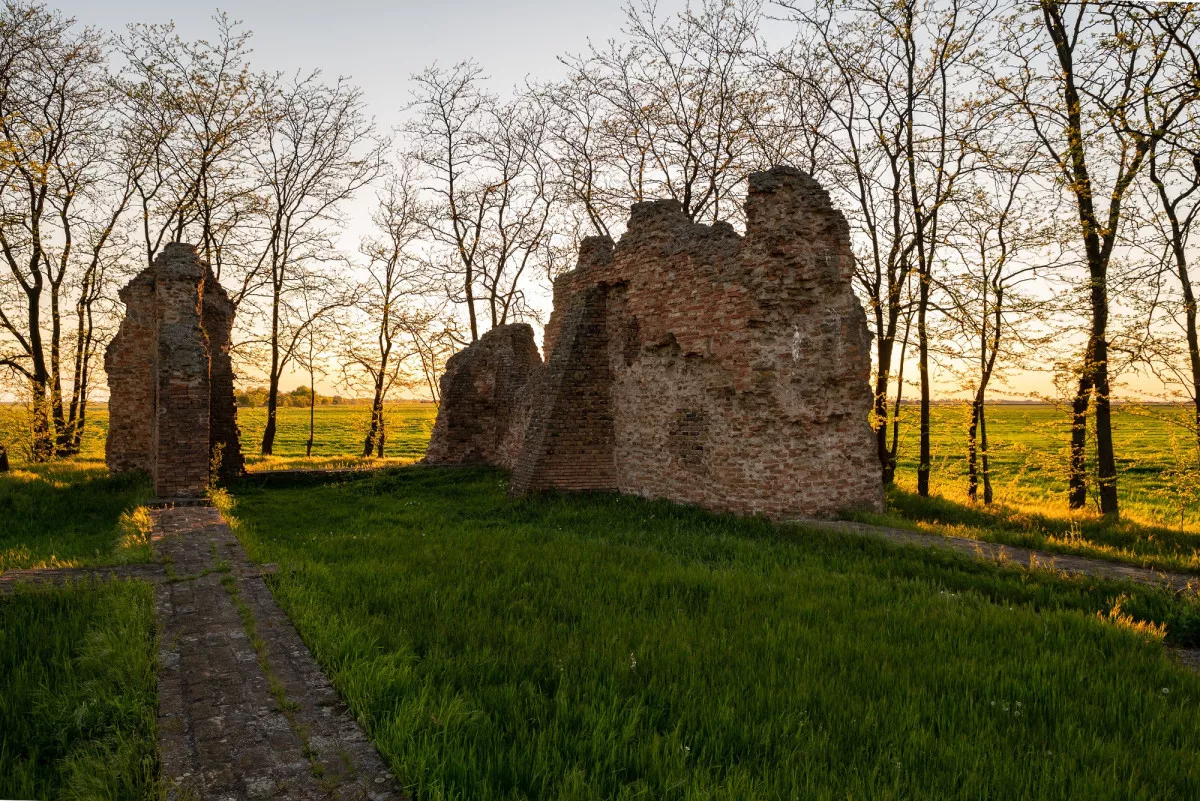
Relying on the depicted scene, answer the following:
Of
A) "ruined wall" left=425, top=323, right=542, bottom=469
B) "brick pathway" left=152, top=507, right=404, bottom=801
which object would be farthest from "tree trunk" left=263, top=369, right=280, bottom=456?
"brick pathway" left=152, top=507, right=404, bottom=801

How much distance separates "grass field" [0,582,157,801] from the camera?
123 inches

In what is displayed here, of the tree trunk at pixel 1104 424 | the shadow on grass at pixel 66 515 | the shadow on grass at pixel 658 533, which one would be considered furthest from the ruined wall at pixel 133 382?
the tree trunk at pixel 1104 424

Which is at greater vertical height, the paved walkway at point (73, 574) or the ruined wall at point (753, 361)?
the ruined wall at point (753, 361)

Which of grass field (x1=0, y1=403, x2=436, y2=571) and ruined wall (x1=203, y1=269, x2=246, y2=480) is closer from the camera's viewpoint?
grass field (x1=0, y1=403, x2=436, y2=571)

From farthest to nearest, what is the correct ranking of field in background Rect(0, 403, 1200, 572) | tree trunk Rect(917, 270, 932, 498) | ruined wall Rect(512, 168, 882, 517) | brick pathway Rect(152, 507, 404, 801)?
tree trunk Rect(917, 270, 932, 498), ruined wall Rect(512, 168, 882, 517), field in background Rect(0, 403, 1200, 572), brick pathway Rect(152, 507, 404, 801)

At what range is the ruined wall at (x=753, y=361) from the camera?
10.5m

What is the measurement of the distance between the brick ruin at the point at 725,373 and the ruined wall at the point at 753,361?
2 centimetres

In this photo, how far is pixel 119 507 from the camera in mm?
12750

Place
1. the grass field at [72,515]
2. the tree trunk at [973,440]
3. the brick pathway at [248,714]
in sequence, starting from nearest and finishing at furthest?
the brick pathway at [248,714], the grass field at [72,515], the tree trunk at [973,440]

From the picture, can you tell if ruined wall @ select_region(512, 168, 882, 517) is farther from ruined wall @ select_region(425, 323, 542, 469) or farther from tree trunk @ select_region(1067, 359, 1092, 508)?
ruined wall @ select_region(425, 323, 542, 469)

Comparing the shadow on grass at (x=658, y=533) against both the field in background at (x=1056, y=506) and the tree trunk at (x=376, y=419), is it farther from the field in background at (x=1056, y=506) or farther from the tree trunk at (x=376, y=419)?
the tree trunk at (x=376, y=419)

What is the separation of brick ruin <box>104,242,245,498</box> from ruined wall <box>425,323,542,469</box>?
4946mm

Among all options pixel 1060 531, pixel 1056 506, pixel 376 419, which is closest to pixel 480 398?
pixel 376 419

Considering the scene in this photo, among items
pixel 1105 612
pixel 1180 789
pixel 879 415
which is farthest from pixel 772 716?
pixel 879 415
